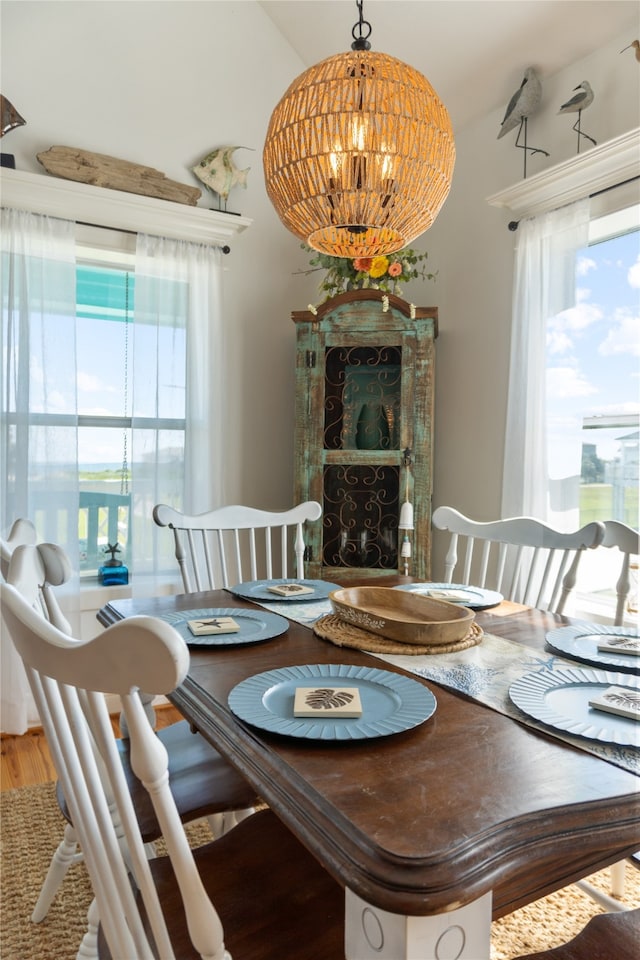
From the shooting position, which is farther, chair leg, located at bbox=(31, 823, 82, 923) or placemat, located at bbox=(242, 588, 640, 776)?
chair leg, located at bbox=(31, 823, 82, 923)

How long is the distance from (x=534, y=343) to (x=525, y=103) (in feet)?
3.10

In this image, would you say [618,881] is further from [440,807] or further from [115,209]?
[115,209]

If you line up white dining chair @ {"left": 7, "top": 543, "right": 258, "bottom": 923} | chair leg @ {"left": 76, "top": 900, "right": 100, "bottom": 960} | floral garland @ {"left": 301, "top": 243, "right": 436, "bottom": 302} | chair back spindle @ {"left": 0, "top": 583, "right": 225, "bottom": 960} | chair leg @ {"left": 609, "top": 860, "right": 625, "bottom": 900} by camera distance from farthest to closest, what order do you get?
1. floral garland @ {"left": 301, "top": 243, "right": 436, "bottom": 302}
2. chair leg @ {"left": 609, "top": 860, "right": 625, "bottom": 900}
3. chair leg @ {"left": 76, "top": 900, "right": 100, "bottom": 960}
4. white dining chair @ {"left": 7, "top": 543, "right": 258, "bottom": 923}
5. chair back spindle @ {"left": 0, "top": 583, "right": 225, "bottom": 960}

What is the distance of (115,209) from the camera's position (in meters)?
2.82

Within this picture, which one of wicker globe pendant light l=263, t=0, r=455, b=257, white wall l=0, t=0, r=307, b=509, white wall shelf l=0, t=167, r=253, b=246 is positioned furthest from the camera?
white wall l=0, t=0, r=307, b=509

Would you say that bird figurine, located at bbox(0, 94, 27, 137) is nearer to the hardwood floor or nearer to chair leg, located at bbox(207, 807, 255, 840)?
the hardwood floor

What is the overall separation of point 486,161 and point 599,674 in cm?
254

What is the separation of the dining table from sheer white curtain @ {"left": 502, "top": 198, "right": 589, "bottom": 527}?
5.24 feet

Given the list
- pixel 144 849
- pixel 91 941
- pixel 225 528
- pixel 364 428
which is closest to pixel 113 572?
pixel 225 528

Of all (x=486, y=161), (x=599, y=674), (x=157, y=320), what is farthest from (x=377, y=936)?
(x=486, y=161)

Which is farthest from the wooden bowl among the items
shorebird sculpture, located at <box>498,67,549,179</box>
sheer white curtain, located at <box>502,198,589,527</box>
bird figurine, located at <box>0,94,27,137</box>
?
bird figurine, located at <box>0,94,27,137</box>

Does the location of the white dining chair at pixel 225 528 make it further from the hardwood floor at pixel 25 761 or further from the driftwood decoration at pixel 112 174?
the driftwood decoration at pixel 112 174

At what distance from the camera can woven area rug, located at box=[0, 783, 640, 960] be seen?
1.59 m

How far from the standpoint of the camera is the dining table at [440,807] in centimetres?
65
